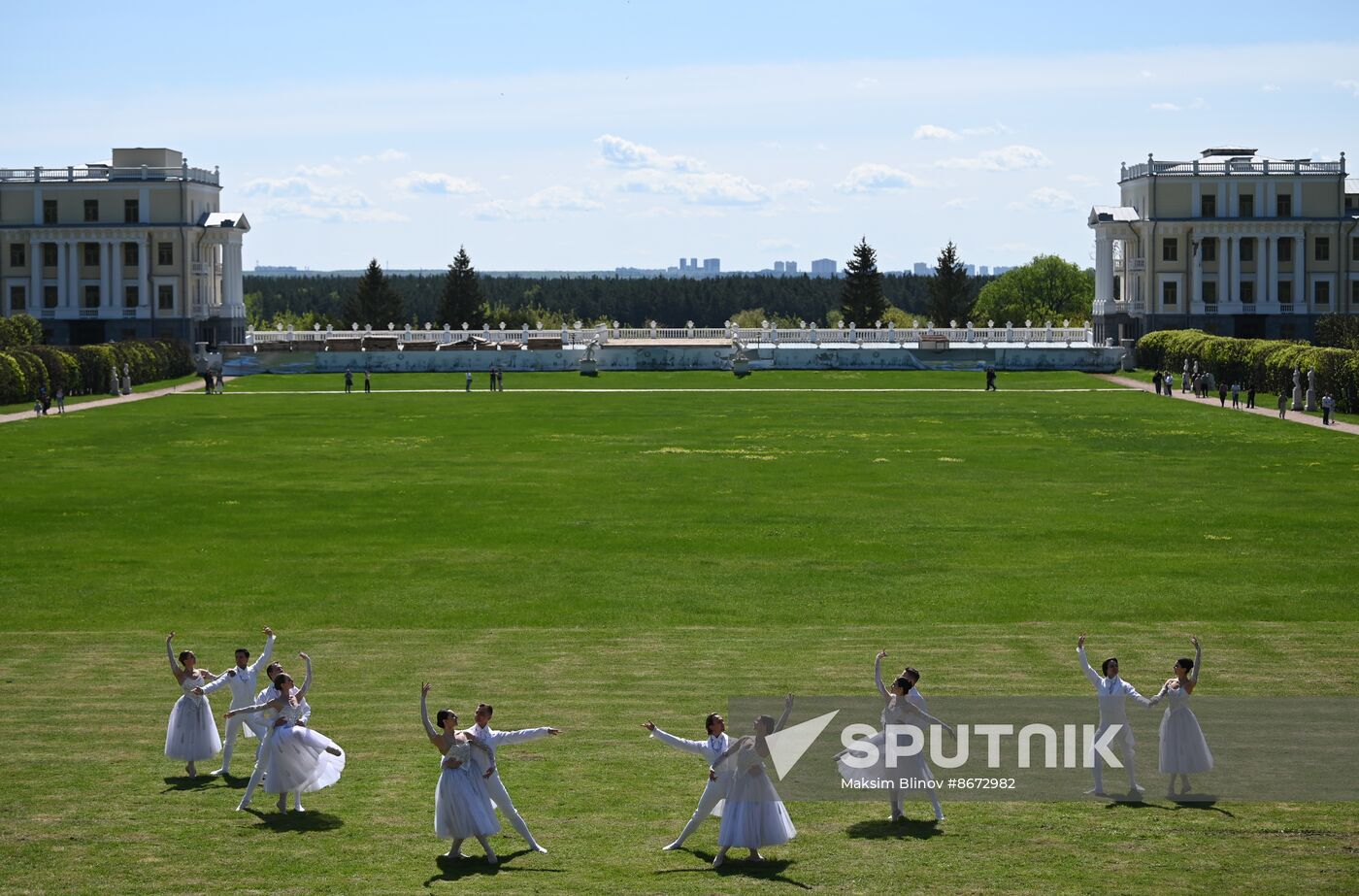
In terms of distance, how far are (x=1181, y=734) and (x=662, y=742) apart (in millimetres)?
5279

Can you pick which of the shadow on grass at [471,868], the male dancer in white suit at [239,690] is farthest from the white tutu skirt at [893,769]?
the male dancer in white suit at [239,690]

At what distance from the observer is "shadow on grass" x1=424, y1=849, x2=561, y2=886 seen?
15.9m

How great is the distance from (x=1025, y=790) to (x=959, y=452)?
1526 inches

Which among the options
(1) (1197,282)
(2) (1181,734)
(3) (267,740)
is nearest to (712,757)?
(3) (267,740)

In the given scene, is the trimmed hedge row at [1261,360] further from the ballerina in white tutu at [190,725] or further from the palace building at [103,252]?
the palace building at [103,252]

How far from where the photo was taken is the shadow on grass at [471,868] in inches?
627

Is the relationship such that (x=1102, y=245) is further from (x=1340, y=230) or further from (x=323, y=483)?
(x=323, y=483)

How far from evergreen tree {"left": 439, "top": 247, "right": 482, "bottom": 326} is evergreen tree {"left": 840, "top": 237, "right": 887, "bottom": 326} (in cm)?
3304

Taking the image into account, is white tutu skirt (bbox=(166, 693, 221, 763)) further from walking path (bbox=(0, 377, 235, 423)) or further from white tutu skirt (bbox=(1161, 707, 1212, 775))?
walking path (bbox=(0, 377, 235, 423))

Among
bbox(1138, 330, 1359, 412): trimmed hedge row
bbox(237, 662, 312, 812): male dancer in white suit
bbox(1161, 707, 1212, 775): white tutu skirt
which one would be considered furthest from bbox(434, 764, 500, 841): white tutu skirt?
bbox(1138, 330, 1359, 412): trimmed hedge row

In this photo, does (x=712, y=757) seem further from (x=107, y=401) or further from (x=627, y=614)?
(x=107, y=401)

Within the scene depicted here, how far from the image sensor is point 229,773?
19.7 meters

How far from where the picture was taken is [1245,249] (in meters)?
126

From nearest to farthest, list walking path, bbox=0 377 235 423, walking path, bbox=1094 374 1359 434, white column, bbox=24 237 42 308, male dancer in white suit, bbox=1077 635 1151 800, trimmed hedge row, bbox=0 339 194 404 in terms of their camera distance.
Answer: male dancer in white suit, bbox=1077 635 1151 800 < walking path, bbox=1094 374 1359 434 < walking path, bbox=0 377 235 423 < trimmed hedge row, bbox=0 339 194 404 < white column, bbox=24 237 42 308
